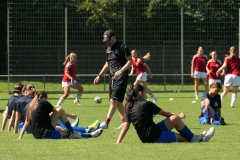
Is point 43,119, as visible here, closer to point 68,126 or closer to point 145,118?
point 68,126

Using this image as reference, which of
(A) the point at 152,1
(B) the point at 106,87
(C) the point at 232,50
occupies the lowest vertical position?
(B) the point at 106,87

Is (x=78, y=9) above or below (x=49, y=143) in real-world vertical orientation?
above

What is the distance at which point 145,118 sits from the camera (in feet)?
36.5

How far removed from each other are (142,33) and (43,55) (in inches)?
192

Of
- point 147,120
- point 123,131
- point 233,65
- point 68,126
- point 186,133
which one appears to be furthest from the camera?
point 233,65

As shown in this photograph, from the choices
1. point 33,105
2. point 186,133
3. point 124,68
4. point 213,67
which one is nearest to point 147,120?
point 186,133

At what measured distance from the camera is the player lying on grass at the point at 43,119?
1208cm

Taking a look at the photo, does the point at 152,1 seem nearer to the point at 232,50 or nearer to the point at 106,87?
the point at 106,87

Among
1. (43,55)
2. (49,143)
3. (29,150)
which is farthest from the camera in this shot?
(43,55)

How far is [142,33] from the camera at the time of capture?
33281 millimetres

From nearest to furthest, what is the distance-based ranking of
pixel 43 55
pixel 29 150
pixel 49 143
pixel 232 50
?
pixel 29 150
pixel 49 143
pixel 232 50
pixel 43 55

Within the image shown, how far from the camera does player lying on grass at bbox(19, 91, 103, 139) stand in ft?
39.6

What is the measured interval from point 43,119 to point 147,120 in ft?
6.64

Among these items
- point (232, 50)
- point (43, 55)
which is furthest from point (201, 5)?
point (232, 50)
